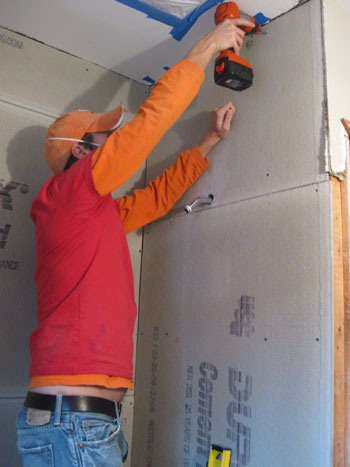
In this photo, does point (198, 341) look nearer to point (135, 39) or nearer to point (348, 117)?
point (348, 117)

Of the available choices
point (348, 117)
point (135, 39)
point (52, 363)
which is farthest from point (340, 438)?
point (135, 39)

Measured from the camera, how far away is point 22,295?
5.59 feet

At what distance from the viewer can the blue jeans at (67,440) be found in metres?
1.13

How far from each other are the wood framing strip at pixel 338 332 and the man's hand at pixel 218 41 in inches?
20.7

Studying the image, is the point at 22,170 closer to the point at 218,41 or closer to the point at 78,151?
the point at 78,151

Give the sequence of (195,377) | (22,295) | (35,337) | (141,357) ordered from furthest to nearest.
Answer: (141,357) → (22,295) → (195,377) → (35,337)

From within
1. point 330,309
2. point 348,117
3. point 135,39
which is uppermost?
point 135,39

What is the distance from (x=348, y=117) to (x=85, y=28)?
40.6 inches

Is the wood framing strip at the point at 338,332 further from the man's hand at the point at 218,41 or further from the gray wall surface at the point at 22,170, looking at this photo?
the gray wall surface at the point at 22,170

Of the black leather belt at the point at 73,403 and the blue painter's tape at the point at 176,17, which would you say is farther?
the blue painter's tape at the point at 176,17

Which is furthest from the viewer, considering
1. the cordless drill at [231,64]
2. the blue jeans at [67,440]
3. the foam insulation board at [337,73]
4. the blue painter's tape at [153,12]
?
the blue painter's tape at [153,12]

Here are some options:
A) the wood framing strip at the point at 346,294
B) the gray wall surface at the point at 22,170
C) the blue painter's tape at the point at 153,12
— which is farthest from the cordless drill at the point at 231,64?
the gray wall surface at the point at 22,170

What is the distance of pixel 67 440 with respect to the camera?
1134 mm

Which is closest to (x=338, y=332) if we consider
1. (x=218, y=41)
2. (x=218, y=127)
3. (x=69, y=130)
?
(x=218, y=127)
